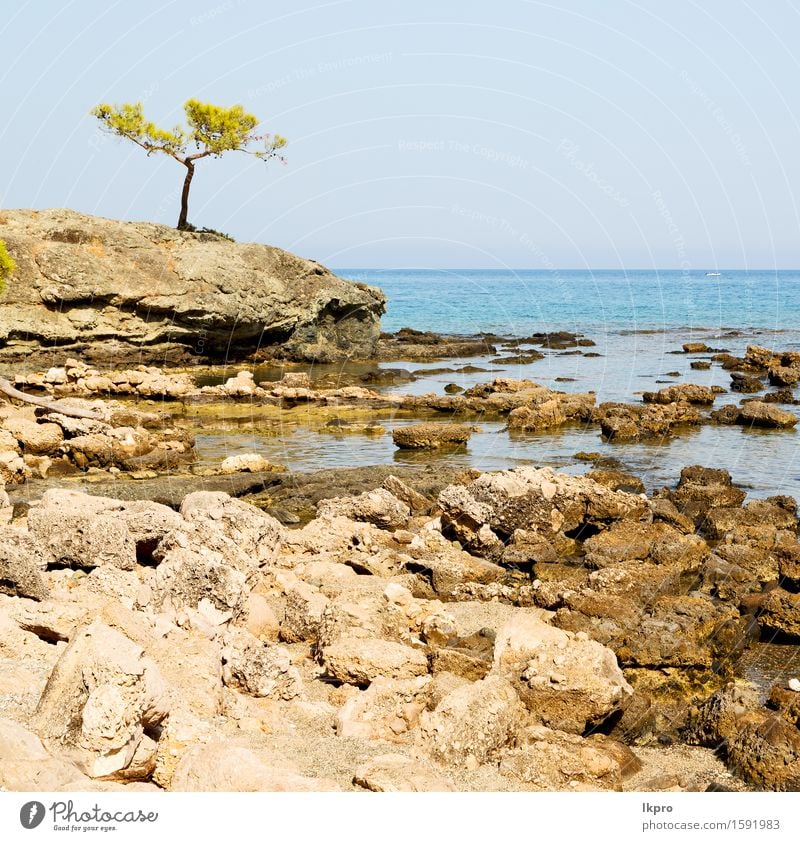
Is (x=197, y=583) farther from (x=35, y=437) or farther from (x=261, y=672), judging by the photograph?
(x=35, y=437)

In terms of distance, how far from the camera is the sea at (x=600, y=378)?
24.8 meters

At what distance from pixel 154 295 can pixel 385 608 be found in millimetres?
31150

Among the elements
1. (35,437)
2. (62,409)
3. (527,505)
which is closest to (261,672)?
(527,505)

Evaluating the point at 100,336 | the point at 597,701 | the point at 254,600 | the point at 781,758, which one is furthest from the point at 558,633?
the point at 100,336

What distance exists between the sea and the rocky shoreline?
378 cm

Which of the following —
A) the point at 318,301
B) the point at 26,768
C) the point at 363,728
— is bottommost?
the point at 363,728

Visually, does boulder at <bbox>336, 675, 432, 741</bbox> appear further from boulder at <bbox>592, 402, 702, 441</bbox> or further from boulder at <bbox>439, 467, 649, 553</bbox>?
boulder at <bbox>592, 402, 702, 441</bbox>

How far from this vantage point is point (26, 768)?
6.54 meters

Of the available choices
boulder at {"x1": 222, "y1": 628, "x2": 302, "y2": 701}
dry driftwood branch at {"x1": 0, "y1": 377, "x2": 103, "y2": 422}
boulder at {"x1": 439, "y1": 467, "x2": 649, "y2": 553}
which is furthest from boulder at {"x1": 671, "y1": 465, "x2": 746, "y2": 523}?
dry driftwood branch at {"x1": 0, "y1": 377, "x2": 103, "y2": 422}

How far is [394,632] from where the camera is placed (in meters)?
11.4

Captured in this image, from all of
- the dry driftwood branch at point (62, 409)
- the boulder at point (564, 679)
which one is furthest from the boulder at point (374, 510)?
the dry driftwood branch at point (62, 409)

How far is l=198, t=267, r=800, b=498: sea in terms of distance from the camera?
2478cm

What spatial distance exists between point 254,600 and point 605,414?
70.7ft

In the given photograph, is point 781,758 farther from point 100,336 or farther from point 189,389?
point 100,336
